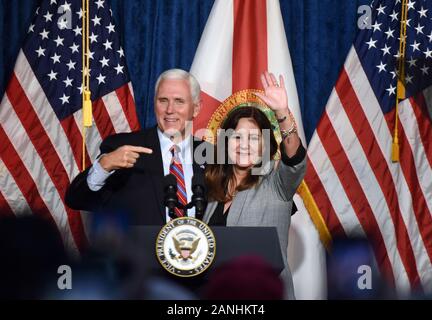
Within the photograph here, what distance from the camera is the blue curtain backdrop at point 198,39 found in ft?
15.3

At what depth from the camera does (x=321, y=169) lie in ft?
14.1

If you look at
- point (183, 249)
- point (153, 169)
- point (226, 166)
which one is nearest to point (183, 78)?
point (153, 169)

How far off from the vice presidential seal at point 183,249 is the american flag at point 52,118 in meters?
2.15

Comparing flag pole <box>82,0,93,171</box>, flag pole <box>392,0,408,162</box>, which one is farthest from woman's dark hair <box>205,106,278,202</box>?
flag pole <box>392,0,408,162</box>

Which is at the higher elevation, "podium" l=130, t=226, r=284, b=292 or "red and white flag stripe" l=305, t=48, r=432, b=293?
"red and white flag stripe" l=305, t=48, r=432, b=293

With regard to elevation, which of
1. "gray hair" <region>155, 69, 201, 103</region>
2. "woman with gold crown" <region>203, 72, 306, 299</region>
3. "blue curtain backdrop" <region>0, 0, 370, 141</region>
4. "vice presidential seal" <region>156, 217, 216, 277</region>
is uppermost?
"blue curtain backdrop" <region>0, 0, 370, 141</region>

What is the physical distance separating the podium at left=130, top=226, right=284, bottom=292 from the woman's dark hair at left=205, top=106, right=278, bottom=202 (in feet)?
1.40

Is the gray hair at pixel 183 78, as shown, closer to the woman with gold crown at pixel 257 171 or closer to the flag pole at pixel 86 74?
the woman with gold crown at pixel 257 171

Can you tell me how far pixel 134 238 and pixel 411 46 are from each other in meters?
2.46

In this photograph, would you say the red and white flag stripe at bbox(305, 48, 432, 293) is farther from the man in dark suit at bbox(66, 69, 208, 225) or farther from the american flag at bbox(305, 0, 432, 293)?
the man in dark suit at bbox(66, 69, 208, 225)

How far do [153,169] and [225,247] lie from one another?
96 centimetres

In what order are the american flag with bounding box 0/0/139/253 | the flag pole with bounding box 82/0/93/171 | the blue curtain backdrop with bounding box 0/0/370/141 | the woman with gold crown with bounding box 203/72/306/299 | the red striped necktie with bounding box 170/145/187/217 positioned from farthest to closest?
the blue curtain backdrop with bounding box 0/0/370/141, the american flag with bounding box 0/0/139/253, the flag pole with bounding box 82/0/93/171, the red striped necktie with bounding box 170/145/187/217, the woman with gold crown with bounding box 203/72/306/299

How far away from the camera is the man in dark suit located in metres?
3.25
